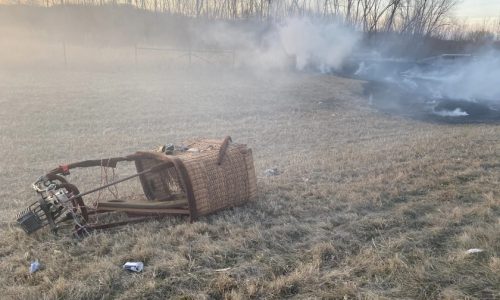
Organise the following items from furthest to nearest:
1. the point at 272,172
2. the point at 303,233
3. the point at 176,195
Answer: the point at 272,172 → the point at 176,195 → the point at 303,233

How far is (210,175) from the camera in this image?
4758mm

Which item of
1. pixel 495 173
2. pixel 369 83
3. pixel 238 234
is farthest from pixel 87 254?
pixel 369 83

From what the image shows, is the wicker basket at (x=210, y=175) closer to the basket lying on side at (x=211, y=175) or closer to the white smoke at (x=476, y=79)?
the basket lying on side at (x=211, y=175)

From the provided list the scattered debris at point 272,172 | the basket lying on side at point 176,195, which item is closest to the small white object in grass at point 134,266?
the basket lying on side at point 176,195

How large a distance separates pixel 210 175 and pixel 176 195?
984mm

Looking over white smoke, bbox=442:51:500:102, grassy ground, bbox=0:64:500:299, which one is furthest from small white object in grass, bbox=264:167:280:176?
white smoke, bbox=442:51:500:102

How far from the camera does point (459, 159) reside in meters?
7.54

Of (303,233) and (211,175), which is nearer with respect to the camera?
(303,233)

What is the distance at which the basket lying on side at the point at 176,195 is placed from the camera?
14.9 feet

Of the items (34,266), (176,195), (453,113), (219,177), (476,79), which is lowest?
(453,113)

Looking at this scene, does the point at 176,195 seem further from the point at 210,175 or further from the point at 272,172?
the point at 272,172

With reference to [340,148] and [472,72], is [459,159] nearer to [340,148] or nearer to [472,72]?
[340,148]

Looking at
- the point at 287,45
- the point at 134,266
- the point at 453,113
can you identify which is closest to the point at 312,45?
the point at 287,45

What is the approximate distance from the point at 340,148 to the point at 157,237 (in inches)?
267
